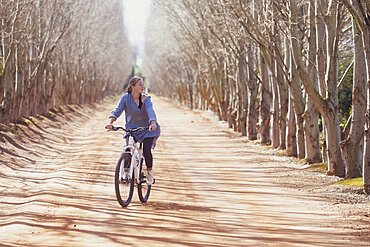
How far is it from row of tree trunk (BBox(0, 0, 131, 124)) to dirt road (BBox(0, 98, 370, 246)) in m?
4.29

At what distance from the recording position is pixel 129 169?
11320 mm

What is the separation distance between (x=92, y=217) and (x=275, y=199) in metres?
3.39

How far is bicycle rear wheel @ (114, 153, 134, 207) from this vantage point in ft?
36.1

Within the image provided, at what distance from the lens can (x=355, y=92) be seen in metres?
13.8

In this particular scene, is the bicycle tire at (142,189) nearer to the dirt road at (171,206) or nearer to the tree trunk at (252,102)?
the dirt road at (171,206)

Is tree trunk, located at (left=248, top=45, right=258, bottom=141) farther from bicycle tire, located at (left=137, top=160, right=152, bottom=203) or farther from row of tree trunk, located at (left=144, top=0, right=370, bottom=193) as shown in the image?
bicycle tire, located at (left=137, top=160, right=152, bottom=203)

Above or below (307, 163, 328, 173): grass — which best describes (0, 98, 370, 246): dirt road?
below

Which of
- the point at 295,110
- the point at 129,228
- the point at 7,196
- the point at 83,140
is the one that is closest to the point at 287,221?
the point at 129,228

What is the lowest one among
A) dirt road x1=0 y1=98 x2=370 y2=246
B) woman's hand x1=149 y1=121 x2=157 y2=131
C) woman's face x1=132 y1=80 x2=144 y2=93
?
dirt road x1=0 y1=98 x2=370 y2=246

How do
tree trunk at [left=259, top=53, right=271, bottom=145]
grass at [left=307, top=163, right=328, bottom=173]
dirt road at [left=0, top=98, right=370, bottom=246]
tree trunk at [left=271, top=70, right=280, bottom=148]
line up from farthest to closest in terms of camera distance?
tree trunk at [left=259, top=53, right=271, bottom=145]
tree trunk at [left=271, top=70, right=280, bottom=148]
grass at [left=307, top=163, right=328, bottom=173]
dirt road at [left=0, top=98, right=370, bottom=246]

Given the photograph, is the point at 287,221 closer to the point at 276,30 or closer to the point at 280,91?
the point at 276,30

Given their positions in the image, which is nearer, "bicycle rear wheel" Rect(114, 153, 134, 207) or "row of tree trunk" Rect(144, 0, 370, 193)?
"bicycle rear wheel" Rect(114, 153, 134, 207)

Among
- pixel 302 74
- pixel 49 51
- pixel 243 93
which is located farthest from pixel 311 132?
pixel 49 51

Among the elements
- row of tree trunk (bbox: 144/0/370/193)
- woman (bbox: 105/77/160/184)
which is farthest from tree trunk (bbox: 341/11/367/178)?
woman (bbox: 105/77/160/184)
